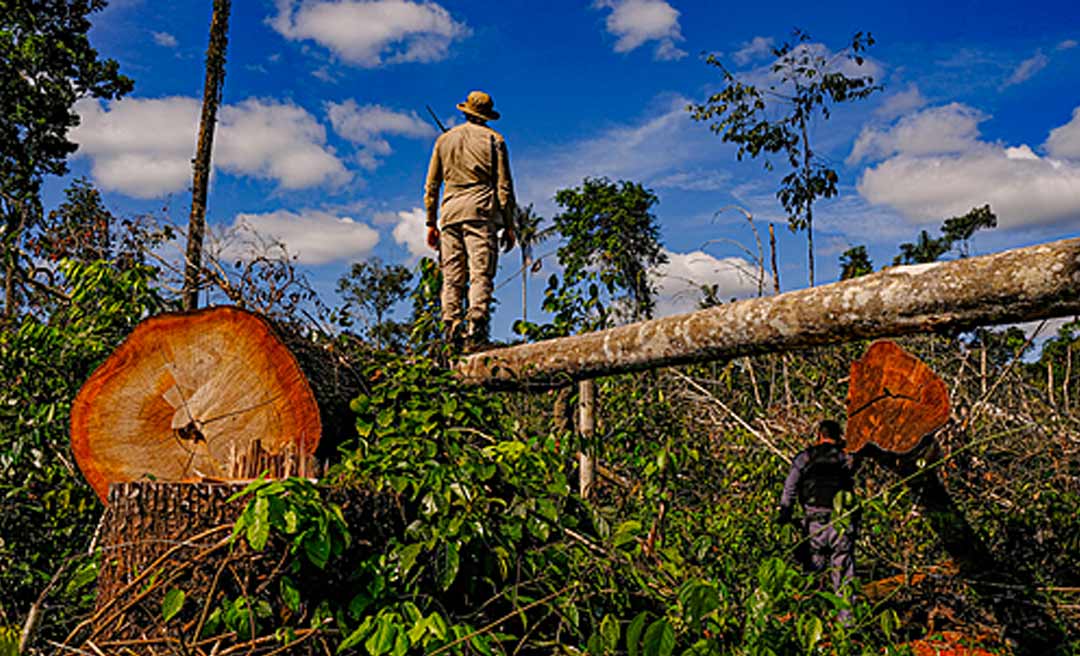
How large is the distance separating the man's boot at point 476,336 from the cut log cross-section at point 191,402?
1825mm

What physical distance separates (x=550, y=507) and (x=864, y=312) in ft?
4.23

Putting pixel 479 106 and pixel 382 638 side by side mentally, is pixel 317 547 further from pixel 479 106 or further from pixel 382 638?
pixel 479 106

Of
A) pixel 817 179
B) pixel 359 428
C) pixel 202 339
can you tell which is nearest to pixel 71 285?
pixel 202 339

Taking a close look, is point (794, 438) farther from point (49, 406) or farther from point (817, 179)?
point (817, 179)

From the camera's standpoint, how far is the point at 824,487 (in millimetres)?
5258

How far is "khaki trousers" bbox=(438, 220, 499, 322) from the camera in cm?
555

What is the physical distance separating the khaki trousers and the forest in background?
1.68 feet

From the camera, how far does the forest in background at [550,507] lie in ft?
8.51

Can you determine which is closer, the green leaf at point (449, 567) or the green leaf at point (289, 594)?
the green leaf at point (289, 594)

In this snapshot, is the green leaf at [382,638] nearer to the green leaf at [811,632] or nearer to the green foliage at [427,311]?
the green leaf at [811,632]

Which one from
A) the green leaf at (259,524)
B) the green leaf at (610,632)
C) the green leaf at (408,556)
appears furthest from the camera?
the green leaf at (408,556)

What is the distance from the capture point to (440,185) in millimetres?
6117

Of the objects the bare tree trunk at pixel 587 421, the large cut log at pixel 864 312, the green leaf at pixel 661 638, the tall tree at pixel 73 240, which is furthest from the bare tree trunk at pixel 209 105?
the green leaf at pixel 661 638

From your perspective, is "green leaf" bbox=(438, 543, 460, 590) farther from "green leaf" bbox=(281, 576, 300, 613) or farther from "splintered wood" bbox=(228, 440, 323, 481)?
"splintered wood" bbox=(228, 440, 323, 481)
